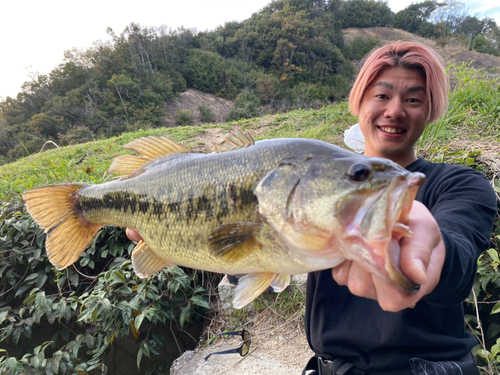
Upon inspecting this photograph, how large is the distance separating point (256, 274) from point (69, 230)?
1.25m

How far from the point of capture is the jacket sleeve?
0.97m

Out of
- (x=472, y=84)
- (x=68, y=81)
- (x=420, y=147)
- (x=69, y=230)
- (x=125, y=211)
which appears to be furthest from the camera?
(x=68, y=81)

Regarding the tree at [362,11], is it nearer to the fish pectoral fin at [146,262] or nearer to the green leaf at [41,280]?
the green leaf at [41,280]

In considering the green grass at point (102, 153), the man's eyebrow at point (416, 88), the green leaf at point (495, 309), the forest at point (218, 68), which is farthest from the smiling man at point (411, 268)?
the forest at point (218, 68)

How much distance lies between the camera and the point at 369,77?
192cm

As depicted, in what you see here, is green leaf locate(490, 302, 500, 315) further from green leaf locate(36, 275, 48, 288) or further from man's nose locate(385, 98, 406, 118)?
green leaf locate(36, 275, 48, 288)

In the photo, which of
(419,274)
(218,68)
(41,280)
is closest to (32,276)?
(41,280)

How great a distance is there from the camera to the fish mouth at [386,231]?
714mm

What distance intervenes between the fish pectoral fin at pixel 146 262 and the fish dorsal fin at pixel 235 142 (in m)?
0.69

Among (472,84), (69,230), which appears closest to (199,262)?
(69,230)

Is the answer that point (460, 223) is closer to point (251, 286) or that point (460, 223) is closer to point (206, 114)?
point (251, 286)

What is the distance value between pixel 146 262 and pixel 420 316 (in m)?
1.48

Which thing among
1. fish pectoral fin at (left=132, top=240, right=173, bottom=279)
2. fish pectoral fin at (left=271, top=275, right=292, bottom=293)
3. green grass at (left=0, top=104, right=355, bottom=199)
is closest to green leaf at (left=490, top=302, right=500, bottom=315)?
fish pectoral fin at (left=271, top=275, right=292, bottom=293)

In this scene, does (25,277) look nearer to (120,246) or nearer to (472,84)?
(120,246)
